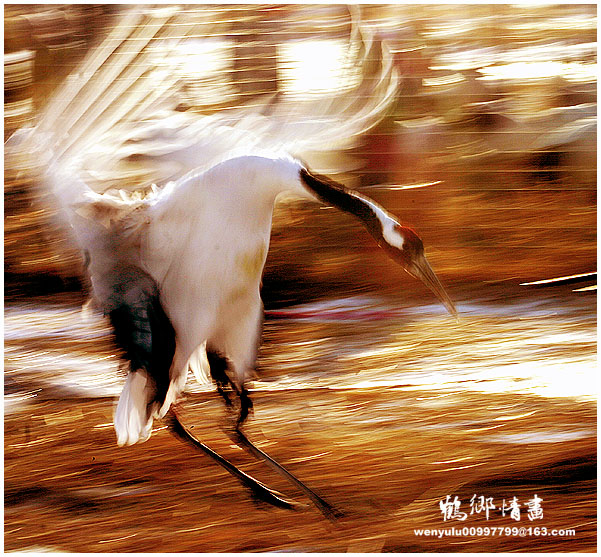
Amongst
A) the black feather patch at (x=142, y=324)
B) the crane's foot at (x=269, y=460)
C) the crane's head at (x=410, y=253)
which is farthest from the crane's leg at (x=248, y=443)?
the crane's head at (x=410, y=253)

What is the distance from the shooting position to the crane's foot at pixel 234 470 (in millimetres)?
1120

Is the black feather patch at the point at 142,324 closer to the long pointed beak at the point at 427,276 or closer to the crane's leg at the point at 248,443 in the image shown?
the crane's leg at the point at 248,443

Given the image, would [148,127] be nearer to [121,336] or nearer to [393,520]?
[121,336]

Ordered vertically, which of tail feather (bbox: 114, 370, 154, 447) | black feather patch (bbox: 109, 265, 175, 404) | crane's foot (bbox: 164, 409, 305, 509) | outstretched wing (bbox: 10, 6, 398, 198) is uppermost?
outstretched wing (bbox: 10, 6, 398, 198)

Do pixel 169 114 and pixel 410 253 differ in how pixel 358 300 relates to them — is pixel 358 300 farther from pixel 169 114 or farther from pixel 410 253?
pixel 169 114

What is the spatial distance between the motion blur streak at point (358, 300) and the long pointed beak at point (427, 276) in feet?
0.05

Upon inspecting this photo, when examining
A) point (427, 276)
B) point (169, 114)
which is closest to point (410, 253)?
point (427, 276)

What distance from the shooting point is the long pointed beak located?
1119 mm

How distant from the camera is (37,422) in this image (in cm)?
112

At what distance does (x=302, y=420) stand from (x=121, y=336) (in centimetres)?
39

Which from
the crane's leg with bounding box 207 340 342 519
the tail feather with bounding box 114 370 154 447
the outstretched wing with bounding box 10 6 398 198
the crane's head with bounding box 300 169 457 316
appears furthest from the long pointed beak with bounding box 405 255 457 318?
the tail feather with bounding box 114 370 154 447

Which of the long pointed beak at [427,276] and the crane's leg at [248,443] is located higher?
the long pointed beak at [427,276]

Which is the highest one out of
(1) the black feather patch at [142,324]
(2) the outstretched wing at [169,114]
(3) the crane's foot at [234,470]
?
(2) the outstretched wing at [169,114]

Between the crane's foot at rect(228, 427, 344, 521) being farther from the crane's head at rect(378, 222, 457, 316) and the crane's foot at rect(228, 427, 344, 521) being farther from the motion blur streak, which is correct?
the crane's head at rect(378, 222, 457, 316)
